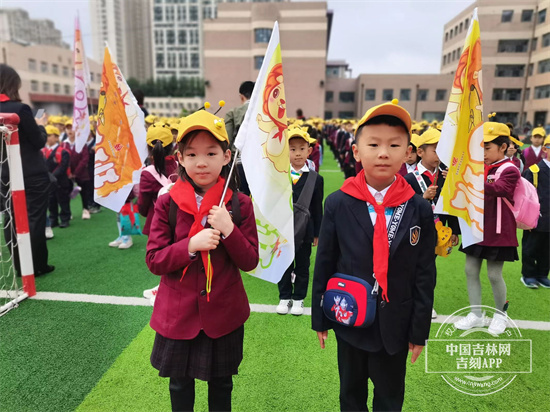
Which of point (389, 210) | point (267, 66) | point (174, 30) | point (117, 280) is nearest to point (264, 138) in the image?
point (267, 66)

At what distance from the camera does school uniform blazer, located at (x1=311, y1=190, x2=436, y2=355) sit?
178cm

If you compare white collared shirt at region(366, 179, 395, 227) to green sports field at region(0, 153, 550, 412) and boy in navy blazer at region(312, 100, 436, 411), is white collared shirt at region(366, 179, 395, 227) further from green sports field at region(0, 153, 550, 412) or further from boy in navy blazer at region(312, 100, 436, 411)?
green sports field at region(0, 153, 550, 412)

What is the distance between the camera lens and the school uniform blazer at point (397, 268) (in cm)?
178

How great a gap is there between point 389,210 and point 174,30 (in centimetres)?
11274

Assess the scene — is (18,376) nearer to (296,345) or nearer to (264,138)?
(296,345)

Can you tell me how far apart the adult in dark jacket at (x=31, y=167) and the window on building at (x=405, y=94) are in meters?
47.1

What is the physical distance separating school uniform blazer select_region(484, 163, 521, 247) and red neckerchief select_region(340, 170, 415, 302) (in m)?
1.79

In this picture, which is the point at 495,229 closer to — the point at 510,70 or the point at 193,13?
the point at 510,70

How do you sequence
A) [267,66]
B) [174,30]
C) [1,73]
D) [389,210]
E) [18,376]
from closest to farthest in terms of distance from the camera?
[389,210], [267,66], [18,376], [1,73], [174,30]

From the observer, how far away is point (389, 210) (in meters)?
1.82

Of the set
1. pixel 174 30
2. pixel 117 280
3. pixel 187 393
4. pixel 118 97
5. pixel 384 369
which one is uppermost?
pixel 174 30

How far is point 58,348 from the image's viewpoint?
310cm

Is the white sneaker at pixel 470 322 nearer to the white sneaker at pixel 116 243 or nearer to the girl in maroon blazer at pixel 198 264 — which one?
the girl in maroon blazer at pixel 198 264

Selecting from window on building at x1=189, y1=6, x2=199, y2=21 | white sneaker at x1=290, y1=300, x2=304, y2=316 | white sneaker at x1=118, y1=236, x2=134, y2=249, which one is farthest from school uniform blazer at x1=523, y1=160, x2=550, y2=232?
window on building at x1=189, y1=6, x2=199, y2=21
